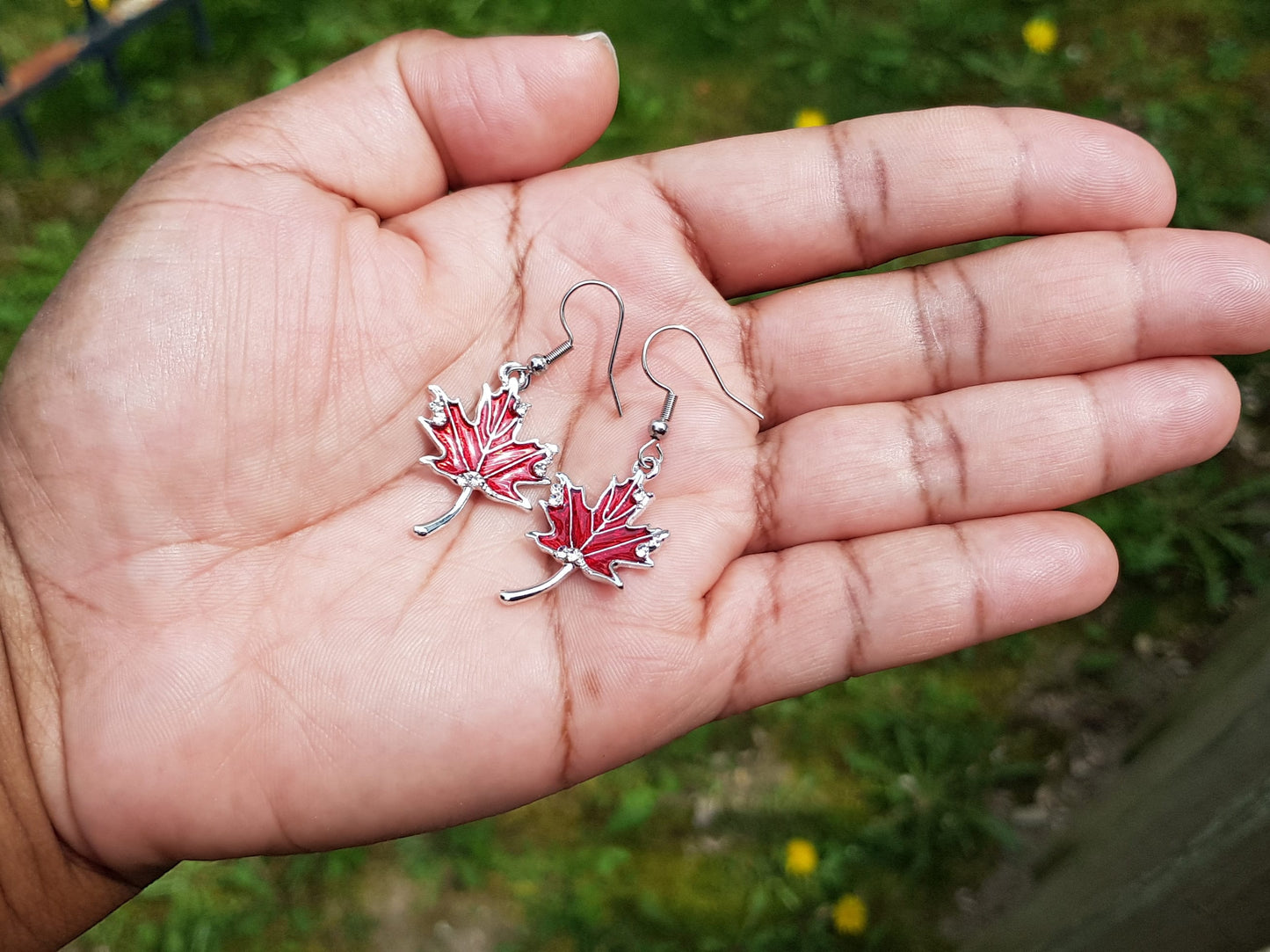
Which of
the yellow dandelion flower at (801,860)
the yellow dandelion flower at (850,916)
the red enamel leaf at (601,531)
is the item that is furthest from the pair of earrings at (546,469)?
the yellow dandelion flower at (850,916)

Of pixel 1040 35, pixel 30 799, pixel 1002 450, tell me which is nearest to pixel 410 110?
pixel 1002 450

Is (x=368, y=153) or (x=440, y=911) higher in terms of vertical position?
(x=368, y=153)

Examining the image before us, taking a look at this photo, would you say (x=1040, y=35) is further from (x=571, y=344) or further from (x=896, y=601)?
(x=896, y=601)

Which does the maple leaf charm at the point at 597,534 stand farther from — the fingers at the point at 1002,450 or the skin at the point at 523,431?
the fingers at the point at 1002,450

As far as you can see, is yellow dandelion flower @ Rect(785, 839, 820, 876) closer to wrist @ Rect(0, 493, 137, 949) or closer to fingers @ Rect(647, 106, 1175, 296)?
fingers @ Rect(647, 106, 1175, 296)

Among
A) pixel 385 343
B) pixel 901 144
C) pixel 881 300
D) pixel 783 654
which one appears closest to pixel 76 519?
A: pixel 385 343

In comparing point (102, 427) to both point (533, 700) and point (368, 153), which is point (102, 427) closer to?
point (368, 153)
